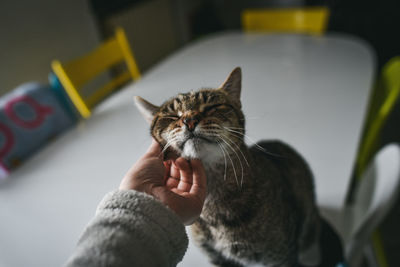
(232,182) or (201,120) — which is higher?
(201,120)

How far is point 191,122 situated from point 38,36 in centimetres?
175

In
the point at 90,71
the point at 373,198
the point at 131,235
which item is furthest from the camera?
the point at 90,71

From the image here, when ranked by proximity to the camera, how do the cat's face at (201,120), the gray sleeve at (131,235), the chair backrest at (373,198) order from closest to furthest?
the gray sleeve at (131,235), the cat's face at (201,120), the chair backrest at (373,198)

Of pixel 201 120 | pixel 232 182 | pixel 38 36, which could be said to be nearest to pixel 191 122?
pixel 201 120

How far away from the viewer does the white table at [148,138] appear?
555mm

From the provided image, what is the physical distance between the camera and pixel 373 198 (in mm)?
617

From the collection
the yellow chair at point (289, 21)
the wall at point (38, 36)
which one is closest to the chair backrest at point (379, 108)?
the yellow chair at point (289, 21)

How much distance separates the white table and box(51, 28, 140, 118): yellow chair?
16cm

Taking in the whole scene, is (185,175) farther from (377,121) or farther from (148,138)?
(377,121)

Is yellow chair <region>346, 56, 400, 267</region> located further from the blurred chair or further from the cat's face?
the cat's face

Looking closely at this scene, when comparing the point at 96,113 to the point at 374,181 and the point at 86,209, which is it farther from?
the point at 374,181

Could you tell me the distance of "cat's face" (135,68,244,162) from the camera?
14.1 inches

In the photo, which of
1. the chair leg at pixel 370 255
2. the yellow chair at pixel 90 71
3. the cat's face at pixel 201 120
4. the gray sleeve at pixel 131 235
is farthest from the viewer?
the yellow chair at pixel 90 71

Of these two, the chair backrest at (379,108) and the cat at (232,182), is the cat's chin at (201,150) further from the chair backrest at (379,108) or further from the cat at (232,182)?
the chair backrest at (379,108)
